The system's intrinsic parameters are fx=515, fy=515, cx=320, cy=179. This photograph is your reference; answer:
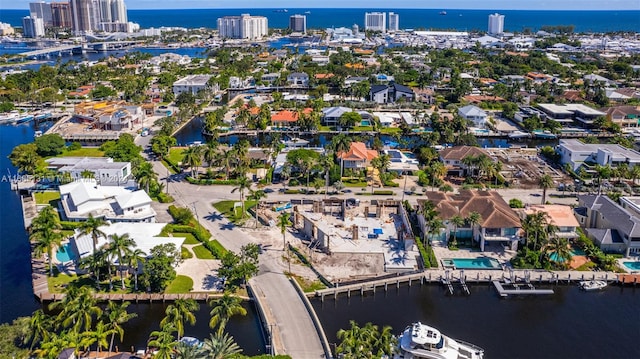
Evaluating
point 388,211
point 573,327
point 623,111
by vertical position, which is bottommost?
point 573,327

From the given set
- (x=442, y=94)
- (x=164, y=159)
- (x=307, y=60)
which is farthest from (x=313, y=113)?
(x=307, y=60)

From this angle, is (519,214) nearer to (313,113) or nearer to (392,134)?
(392,134)

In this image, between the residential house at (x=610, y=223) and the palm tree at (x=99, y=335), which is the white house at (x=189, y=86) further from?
the palm tree at (x=99, y=335)

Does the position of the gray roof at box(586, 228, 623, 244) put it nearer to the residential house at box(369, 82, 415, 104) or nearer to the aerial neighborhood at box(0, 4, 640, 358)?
the aerial neighborhood at box(0, 4, 640, 358)

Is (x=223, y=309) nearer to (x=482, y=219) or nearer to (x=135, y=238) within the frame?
(x=135, y=238)

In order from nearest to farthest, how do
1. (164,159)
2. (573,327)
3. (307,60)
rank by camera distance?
(573,327)
(164,159)
(307,60)

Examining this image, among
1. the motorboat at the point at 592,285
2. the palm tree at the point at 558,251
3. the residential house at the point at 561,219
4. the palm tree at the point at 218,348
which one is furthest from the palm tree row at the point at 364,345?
the residential house at the point at 561,219

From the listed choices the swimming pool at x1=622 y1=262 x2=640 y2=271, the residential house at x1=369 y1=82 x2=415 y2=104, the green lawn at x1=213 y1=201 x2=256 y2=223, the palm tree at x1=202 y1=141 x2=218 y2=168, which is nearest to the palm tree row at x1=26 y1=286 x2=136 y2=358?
the green lawn at x1=213 y1=201 x2=256 y2=223

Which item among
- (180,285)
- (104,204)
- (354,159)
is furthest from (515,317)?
(104,204)
